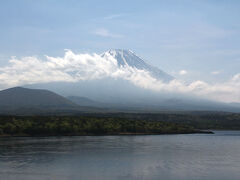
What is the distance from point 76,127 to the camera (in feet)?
404

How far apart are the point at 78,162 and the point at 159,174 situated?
628 inches

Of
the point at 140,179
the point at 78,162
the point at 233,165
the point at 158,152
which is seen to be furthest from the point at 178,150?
the point at 140,179

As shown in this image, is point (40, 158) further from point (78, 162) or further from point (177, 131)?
point (177, 131)

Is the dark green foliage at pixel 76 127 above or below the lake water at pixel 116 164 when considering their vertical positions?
above

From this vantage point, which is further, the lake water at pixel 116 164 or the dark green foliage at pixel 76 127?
the dark green foliage at pixel 76 127

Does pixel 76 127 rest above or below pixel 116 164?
above

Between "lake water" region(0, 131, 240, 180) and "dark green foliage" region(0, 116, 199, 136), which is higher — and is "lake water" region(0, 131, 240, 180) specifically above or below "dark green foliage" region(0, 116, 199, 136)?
below

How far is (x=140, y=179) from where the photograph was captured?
44281mm

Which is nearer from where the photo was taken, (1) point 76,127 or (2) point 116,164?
(2) point 116,164

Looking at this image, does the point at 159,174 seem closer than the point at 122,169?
Yes

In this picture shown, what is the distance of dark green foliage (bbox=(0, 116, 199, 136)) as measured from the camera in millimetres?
114188

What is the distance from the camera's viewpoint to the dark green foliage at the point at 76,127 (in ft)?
375

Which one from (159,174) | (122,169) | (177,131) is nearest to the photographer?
(159,174)

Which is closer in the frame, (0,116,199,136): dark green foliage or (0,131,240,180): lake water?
(0,131,240,180): lake water
